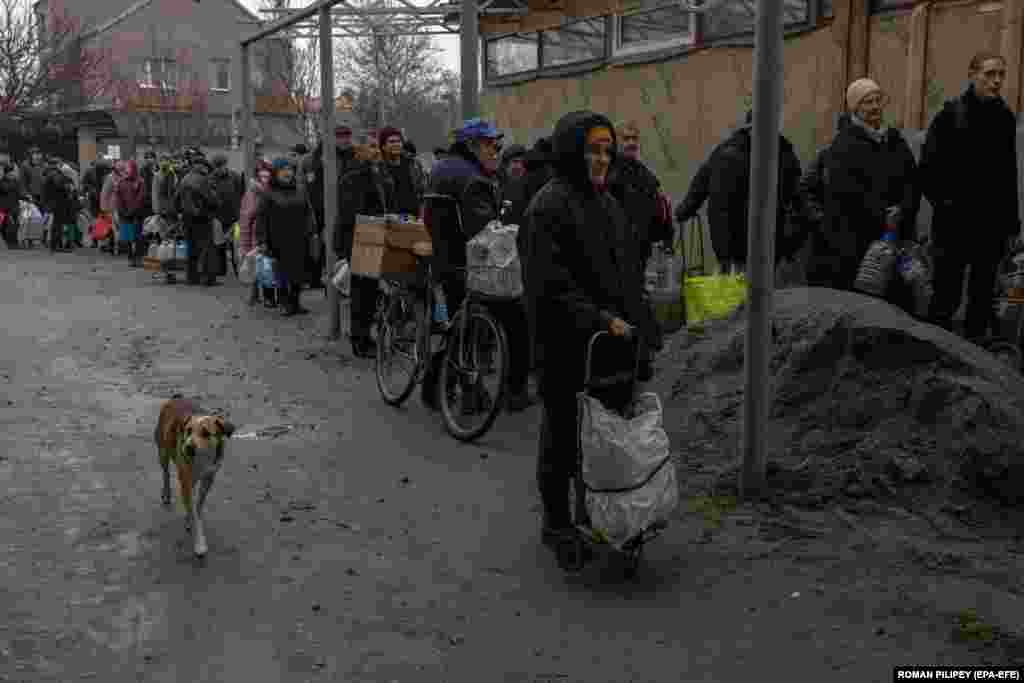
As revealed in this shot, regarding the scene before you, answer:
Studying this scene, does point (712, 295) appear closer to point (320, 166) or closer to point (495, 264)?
point (495, 264)

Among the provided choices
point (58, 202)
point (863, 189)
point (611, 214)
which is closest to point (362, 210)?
point (863, 189)

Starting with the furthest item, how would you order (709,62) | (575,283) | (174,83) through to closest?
(174,83) < (709,62) < (575,283)

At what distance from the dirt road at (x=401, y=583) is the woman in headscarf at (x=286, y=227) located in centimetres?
616

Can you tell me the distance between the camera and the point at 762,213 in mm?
5809

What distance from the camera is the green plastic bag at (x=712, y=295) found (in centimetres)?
971

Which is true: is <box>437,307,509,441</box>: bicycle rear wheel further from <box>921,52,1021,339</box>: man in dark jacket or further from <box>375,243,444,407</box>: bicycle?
<box>921,52,1021,339</box>: man in dark jacket

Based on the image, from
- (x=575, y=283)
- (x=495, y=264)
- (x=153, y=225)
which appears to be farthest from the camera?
(x=153, y=225)

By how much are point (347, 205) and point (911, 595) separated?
717cm

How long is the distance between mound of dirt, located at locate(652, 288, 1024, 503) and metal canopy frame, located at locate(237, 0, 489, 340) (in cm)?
365

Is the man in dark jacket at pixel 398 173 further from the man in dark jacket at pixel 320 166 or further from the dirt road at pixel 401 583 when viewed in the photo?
the man in dark jacket at pixel 320 166

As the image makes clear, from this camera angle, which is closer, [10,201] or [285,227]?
[285,227]

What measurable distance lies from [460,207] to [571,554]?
11.3 ft

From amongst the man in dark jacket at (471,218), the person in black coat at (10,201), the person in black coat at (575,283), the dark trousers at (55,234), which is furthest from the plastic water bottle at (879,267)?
the person in black coat at (10,201)

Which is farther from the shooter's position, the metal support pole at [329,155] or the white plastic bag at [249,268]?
the white plastic bag at [249,268]
